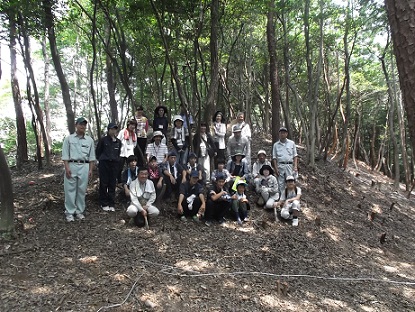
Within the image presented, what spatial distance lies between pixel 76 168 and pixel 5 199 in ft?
4.51

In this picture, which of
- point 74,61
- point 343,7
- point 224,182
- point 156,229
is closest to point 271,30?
point 343,7

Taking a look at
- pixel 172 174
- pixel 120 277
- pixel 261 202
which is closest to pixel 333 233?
pixel 261 202

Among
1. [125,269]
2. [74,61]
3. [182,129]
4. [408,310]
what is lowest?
[408,310]

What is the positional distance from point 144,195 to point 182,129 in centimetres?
221

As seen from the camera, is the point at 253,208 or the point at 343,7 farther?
the point at 343,7

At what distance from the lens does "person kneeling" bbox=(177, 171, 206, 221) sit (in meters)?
Result: 6.68

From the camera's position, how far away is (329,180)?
37.0 ft

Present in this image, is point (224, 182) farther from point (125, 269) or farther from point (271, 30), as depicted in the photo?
point (271, 30)

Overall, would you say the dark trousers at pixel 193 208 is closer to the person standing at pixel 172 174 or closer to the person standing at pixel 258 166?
the person standing at pixel 172 174

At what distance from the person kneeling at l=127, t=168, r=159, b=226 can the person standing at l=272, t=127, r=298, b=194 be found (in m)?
3.30

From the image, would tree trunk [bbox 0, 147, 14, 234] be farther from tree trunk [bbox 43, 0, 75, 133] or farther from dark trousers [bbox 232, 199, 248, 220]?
dark trousers [bbox 232, 199, 248, 220]

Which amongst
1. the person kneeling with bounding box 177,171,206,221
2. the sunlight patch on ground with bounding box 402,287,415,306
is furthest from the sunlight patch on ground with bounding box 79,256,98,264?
the sunlight patch on ground with bounding box 402,287,415,306

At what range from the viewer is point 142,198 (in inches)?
253

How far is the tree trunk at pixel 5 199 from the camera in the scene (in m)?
5.01
